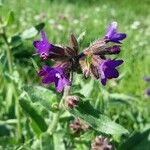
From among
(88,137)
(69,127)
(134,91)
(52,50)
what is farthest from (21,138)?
(134,91)

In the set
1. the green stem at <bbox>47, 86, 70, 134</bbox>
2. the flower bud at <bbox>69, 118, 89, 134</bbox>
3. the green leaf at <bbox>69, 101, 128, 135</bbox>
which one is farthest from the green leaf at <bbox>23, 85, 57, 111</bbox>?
the flower bud at <bbox>69, 118, 89, 134</bbox>

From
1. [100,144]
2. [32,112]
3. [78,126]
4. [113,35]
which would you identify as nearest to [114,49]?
[113,35]

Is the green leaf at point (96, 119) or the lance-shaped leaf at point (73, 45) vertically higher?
the lance-shaped leaf at point (73, 45)

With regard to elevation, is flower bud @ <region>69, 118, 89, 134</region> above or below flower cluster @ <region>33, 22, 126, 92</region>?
below

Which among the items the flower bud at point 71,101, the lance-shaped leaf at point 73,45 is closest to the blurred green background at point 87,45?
the lance-shaped leaf at point 73,45

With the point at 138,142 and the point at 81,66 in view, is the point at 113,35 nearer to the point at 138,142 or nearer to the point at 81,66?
the point at 81,66

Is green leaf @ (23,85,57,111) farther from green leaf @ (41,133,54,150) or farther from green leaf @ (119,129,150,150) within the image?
green leaf @ (119,129,150,150)

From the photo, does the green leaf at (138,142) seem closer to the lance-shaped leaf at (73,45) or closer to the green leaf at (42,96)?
the green leaf at (42,96)
